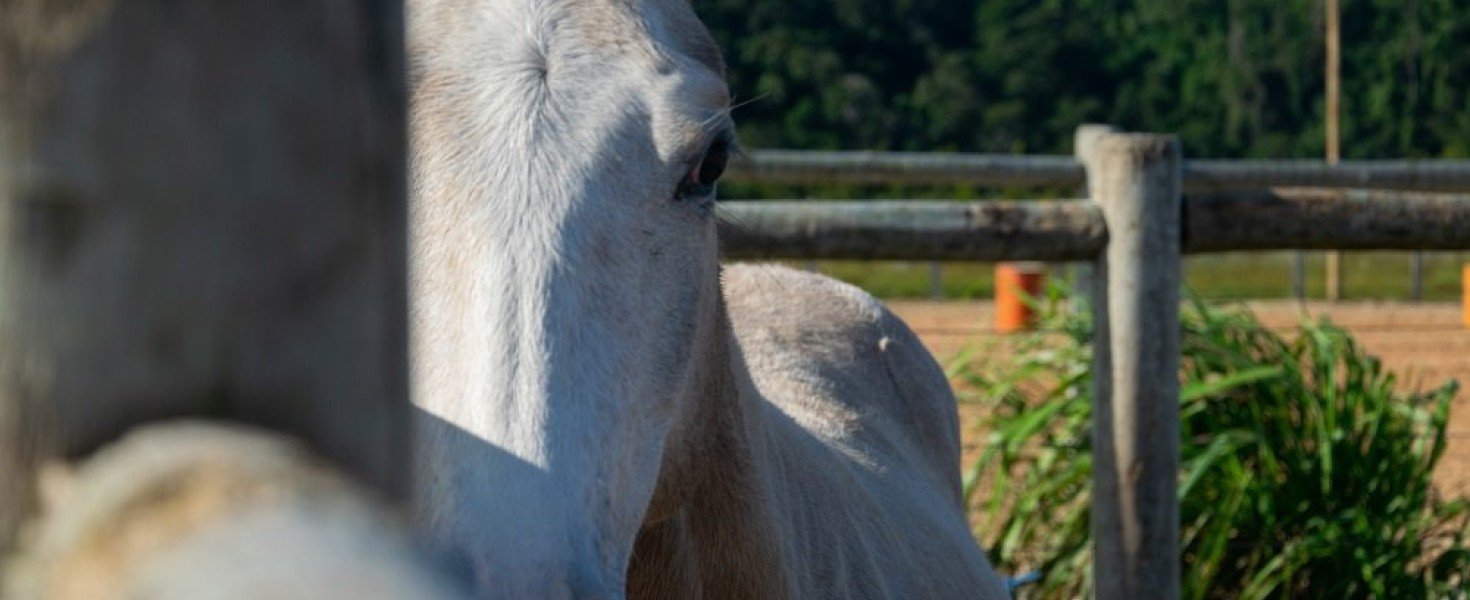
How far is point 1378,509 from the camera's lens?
144 inches

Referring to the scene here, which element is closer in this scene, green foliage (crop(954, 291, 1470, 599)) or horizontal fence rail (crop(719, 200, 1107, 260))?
horizontal fence rail (crop(719, 200, 1107, 260))

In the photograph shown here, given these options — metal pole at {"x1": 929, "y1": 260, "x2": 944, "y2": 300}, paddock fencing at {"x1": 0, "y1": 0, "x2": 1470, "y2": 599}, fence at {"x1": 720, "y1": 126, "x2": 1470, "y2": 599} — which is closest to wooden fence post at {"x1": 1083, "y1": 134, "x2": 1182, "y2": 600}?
fence at {"x1": 720, "y1": 126, "x2": 1470, "y2": 599}

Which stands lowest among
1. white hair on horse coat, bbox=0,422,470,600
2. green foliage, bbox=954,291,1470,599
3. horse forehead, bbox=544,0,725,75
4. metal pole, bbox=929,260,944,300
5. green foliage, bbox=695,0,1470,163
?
metal pole, bbox=929,260,944,300

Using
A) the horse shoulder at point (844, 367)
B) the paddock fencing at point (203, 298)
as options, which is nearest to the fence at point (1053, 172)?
the horse shoulder at point (844, 367)

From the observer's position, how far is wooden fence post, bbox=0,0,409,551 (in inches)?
15.3

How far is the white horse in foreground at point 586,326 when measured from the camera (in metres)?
1.22

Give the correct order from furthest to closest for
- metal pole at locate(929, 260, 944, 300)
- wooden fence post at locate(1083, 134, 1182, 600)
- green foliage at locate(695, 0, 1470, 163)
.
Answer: green foliage at locate(695, 0, 1470, 163) < metal pole at locate(929, 260, 944, 300) < wooden fence post at locate(1083, 134, 1182, 600)

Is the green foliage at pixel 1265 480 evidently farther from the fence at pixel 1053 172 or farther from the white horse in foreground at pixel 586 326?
the white horse in foreground at pixel 586 326

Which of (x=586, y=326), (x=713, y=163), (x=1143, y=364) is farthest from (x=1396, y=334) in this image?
(x=586, y=326)

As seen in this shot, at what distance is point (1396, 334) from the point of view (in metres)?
10.4

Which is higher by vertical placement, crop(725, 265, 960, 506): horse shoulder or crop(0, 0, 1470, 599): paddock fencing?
crop(0, 0, 1470, 599): paddock fencing

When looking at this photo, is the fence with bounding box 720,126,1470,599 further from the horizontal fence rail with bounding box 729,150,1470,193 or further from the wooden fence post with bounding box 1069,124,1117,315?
the horizontal fence rail with bounding box 729,150,1470,193

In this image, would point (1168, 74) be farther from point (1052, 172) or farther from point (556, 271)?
point (556, 271)

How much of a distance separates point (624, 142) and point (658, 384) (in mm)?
215
